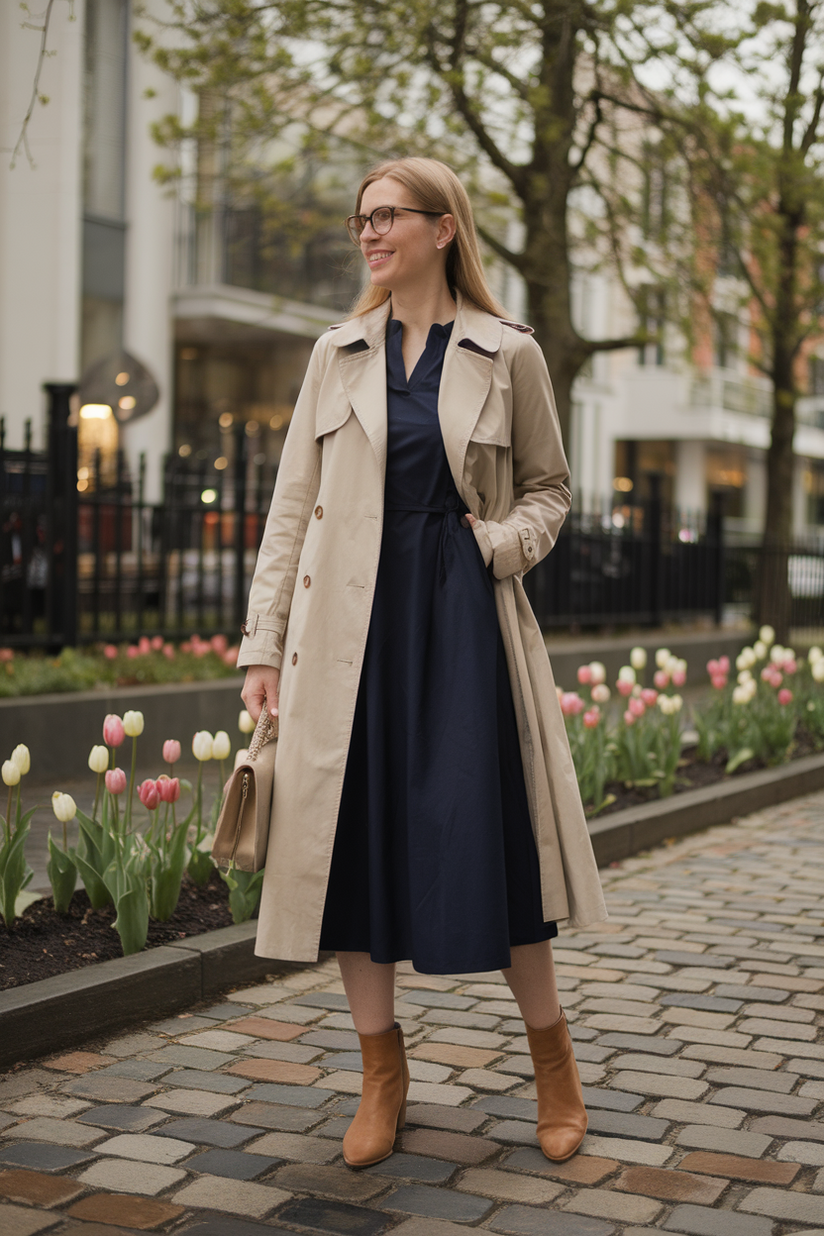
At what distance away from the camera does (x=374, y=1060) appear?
308 centimetres

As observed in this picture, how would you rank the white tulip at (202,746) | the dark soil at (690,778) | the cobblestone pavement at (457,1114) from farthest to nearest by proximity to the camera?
the dark soil at (690,778), the white tulip at (202,746), the cobblestone pavement at (457,1114)

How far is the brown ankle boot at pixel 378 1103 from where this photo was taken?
9.83ft

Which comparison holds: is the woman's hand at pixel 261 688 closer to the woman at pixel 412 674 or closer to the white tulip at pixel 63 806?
the woman at pixel 412 674

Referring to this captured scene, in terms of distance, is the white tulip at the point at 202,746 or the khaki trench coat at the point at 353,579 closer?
the khaki trench coat at the point at 353,579

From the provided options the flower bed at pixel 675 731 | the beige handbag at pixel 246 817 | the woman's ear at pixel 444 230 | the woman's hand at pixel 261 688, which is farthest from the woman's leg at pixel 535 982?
the flower bed at pixel 675 731

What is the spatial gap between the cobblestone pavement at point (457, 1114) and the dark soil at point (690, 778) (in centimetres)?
202

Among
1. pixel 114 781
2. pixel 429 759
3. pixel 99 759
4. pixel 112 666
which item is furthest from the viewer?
pixel 112 666

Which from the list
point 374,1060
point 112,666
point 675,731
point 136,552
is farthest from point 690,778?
point 374,1060

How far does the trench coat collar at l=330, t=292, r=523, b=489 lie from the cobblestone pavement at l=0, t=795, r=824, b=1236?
1.40 meters

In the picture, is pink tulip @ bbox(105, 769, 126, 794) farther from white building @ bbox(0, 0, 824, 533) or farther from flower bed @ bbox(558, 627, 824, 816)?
white building @ bbox(0, 0, 824, 533)

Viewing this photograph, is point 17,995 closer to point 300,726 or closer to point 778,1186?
point 300,726

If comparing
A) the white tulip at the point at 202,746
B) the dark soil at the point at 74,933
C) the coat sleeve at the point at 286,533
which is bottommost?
the dark soil at the point at 74,933

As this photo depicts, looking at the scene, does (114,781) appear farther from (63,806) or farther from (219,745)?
(219,745)

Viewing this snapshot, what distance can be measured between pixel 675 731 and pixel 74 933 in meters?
3.77
